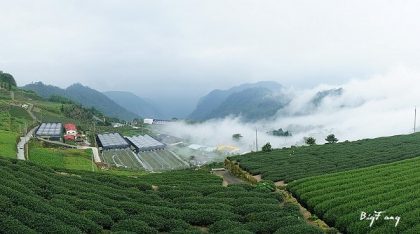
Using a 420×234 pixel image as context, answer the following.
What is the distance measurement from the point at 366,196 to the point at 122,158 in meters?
68.2

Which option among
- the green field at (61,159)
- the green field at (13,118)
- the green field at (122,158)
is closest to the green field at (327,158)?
the green field at (61,159)

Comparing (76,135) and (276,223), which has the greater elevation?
(76,135)

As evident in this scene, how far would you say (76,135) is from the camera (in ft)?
323

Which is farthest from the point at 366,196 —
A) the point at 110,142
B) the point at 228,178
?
the point at 110,142

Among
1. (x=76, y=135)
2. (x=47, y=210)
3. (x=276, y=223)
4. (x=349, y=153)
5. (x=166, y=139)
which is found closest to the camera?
(x=47, y=210)

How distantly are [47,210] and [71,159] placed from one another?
1834 inches

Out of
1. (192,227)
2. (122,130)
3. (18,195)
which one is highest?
(122,130)

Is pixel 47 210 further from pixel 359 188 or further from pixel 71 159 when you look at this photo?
pixel 71 159

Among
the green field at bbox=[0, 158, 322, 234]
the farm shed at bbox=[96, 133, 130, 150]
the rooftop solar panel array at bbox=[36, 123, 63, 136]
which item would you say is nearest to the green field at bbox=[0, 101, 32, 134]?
the rooftop solar panel array at bbox=[36, 123, 63, 136]

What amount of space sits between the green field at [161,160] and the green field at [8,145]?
24.0 meters

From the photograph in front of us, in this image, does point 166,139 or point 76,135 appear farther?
point 166,139

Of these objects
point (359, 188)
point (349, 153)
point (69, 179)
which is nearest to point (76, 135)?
point (349, 153)

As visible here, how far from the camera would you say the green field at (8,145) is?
5522 cm

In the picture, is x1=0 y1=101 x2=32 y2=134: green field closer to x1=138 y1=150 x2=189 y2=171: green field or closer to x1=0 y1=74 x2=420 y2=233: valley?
x1=138 y1=150 x2=189 y2=171: green field
